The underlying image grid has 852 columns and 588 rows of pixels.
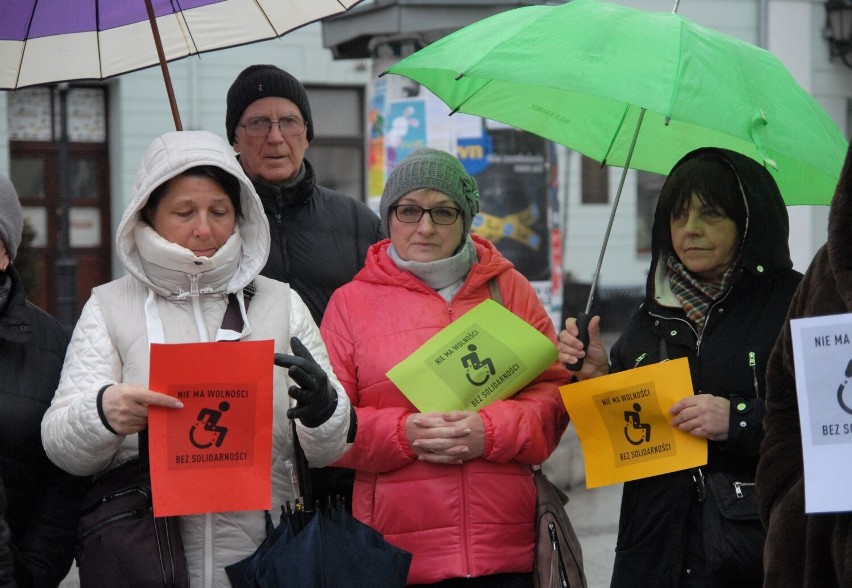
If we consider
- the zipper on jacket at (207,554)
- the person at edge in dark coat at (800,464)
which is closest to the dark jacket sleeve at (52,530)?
the zipper on jacket at (207,554)

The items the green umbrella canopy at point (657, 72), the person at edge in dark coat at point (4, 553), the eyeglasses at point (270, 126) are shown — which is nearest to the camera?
the person at edge in dark coat at point (4, 553)

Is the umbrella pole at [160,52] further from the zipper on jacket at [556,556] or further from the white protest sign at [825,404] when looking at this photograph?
the white protest sign at [825,404]

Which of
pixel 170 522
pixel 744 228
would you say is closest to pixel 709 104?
pixel 744 228

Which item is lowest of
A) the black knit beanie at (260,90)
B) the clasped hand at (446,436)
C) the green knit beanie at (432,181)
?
the clasped hand at (446,436)

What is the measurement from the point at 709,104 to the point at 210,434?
1457 millimetres

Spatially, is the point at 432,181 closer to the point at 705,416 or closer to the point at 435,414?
the point at 435,414

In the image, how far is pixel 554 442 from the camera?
3.35 meters

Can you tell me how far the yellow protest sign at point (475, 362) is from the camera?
3230 millimetres

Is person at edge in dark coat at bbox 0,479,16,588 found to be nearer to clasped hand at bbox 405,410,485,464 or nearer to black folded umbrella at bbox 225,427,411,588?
black folded umbrella at bbox 225,427,411,588

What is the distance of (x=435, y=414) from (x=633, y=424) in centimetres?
54

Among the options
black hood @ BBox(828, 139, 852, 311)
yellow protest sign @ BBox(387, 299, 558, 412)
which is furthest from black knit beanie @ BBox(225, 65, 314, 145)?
black hood @ BBox(828, 139, 852, 311)

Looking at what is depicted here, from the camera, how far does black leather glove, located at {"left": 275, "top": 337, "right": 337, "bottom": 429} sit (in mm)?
2662

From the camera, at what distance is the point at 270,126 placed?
3.92 metres

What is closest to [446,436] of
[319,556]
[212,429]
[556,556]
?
[556,556]
